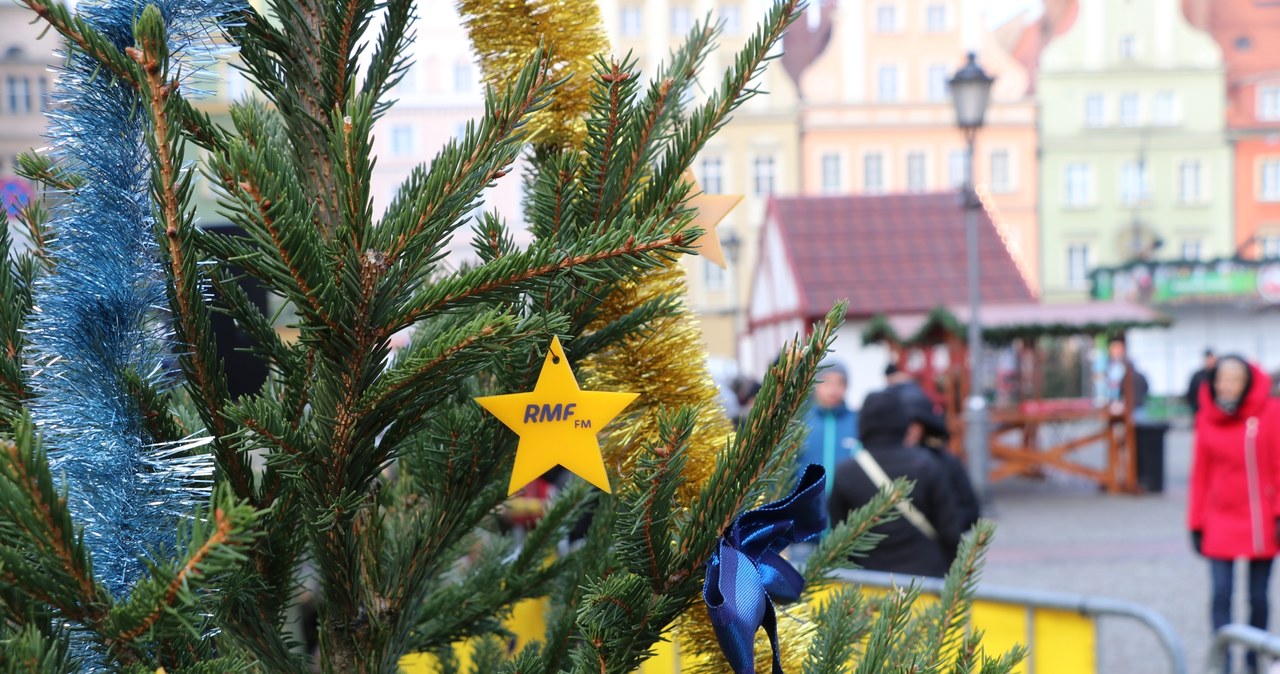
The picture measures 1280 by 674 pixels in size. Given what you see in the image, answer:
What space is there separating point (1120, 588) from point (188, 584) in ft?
30.5

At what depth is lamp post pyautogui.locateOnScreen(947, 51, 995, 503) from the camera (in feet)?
38.7

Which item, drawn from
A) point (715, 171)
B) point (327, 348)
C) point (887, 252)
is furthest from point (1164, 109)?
point (327, 348)

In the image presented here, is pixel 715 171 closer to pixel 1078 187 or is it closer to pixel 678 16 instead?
pixel 678 16

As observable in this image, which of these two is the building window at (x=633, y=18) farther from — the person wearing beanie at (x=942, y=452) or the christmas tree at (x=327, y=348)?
the christmas tree at (x=327, y=348)

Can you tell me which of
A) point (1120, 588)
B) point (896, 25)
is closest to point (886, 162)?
point (896, 25)

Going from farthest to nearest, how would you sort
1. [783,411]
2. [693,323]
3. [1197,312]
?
1. [1197,312]
2. [693,323]
3. [783,411]

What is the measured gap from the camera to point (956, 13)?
40.3 metres

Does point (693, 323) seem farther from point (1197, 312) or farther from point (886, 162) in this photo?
point (886, 162)

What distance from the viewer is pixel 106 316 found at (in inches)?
36.9

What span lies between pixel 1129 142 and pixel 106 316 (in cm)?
4422

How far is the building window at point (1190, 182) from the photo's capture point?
41.7 meters

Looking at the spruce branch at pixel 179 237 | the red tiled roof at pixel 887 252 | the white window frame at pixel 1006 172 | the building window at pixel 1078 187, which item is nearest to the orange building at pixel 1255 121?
the building window at pixel 1078 187

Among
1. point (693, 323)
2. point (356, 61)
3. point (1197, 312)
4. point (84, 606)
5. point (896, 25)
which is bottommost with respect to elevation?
point (1197, 312)

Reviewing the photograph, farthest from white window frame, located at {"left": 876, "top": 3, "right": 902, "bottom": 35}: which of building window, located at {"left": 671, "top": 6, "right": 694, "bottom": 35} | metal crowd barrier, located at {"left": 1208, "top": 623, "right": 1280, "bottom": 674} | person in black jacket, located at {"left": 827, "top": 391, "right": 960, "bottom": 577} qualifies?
metal crowd barrier, located at {"left": 1208, "top": 623, "right": 1280, "bottom": 674}
